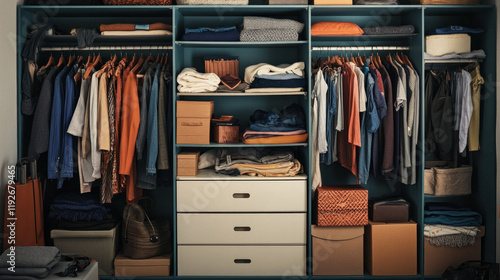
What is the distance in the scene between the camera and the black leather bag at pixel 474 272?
12.4 ft

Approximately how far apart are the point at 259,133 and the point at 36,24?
192 centimetres

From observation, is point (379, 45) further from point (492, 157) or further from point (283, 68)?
point (492, 157)

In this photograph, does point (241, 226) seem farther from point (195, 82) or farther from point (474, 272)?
point (474, 272)

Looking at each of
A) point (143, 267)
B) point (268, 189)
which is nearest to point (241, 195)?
point (268, 189)

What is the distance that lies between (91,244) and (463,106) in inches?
A: 118

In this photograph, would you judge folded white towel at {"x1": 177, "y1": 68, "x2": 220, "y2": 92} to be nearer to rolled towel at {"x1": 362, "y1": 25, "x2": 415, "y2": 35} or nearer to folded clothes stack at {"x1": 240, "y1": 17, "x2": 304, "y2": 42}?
folded clothes stack at {"x1": 240, "y1": 17, "x2": 304, "y2": 42}

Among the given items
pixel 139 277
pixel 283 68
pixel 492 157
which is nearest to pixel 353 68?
pixel 283 68

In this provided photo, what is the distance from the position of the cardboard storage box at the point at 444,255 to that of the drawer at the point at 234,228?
1004 mm

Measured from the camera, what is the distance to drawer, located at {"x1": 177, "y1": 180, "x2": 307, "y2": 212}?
4043 mm

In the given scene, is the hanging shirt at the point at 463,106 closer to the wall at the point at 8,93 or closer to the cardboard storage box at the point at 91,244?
the cardboard storage box at the point at 91,244

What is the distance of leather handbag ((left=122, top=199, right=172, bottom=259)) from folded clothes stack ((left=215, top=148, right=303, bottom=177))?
68 centimetres

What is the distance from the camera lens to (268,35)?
4.09 metres

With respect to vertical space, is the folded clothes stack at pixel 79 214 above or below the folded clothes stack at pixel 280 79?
below

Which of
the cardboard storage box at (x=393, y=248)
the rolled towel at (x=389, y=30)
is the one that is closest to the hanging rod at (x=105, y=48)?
the rolled towel at (x=389, y=30)
